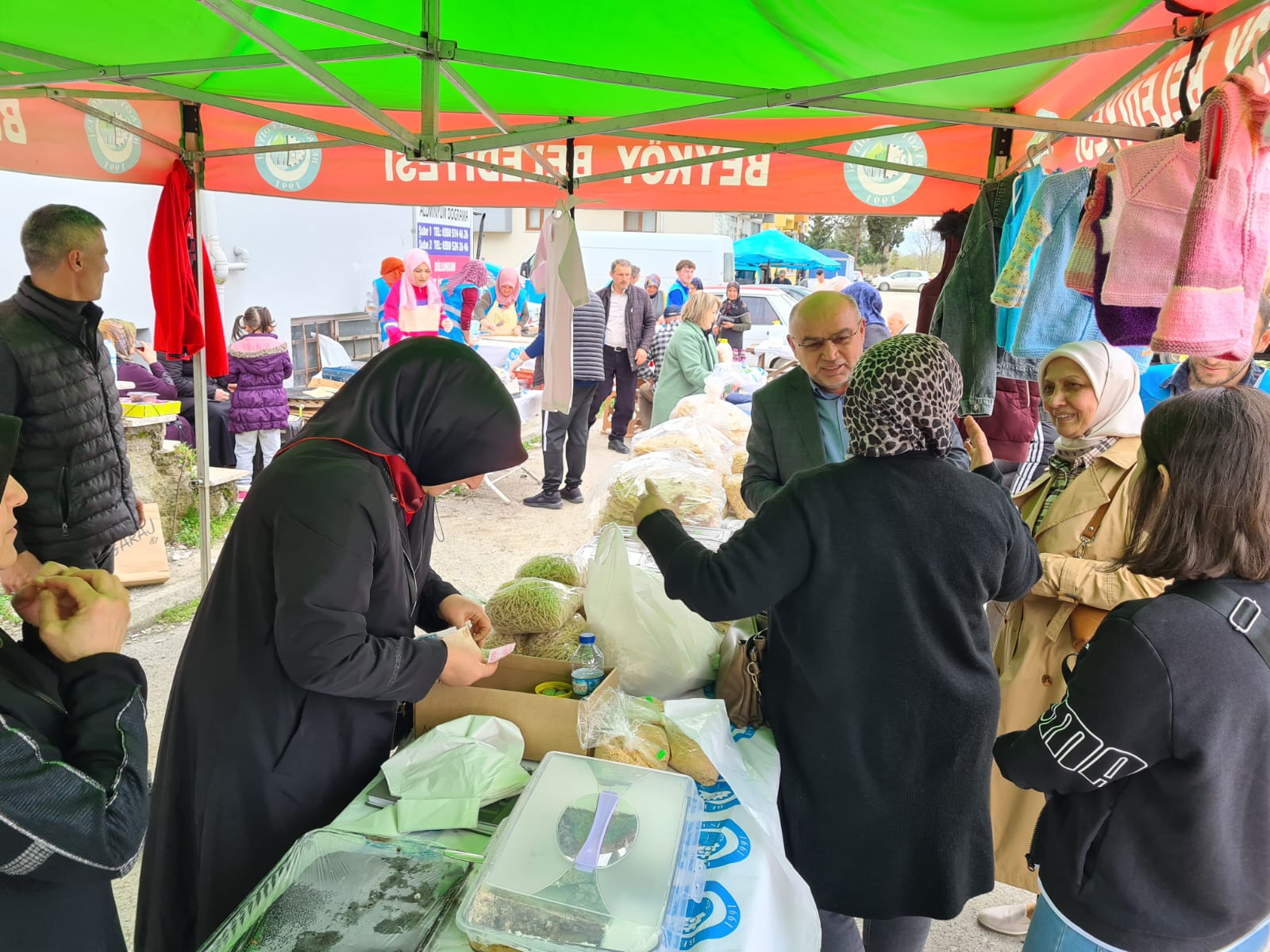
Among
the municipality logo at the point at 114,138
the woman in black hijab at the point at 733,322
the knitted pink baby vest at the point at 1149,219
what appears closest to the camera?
the knitted pink baby vest at the point at 1149,219

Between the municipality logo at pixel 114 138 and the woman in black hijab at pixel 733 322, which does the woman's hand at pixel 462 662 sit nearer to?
the municipality logo at pixel 114 138

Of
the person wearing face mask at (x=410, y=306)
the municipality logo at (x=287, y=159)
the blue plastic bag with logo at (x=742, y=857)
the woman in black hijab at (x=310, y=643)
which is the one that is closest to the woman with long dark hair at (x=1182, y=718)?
the blue plastic bag with logo at (x=742, y=857)

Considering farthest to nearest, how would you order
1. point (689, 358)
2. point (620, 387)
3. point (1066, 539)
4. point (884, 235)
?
point (884, 235) < point (620, 387) < point (689, 358) < point (1066, 539)

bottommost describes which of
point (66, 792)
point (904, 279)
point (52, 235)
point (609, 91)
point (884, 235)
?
point (66, 792)

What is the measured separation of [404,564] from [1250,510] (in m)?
1.55

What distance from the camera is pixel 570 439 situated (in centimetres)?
768

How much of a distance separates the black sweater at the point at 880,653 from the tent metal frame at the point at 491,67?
125 centimetres

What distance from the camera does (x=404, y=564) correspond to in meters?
1.68

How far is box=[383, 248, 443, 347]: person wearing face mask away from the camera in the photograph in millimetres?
8492

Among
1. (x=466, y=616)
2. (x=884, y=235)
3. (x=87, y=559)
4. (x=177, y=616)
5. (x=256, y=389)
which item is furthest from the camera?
(x=884, y=235)

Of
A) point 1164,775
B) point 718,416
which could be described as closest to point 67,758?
point 1164,775

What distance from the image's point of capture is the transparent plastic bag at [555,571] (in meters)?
2.53

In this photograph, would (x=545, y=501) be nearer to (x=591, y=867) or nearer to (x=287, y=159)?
(x=287, y=159)

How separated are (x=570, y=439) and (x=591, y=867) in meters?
6.55
